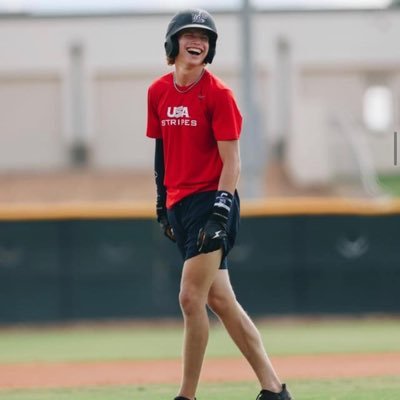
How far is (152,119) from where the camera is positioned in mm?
7598

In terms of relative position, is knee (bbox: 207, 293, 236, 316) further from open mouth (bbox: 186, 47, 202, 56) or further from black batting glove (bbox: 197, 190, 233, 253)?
open mouth (bbox: 186, 47, 202, 56)

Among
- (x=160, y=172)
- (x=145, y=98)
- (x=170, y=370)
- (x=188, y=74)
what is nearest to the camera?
(x=188, y=74)

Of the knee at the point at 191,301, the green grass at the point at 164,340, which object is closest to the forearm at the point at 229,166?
the knee at the point at 191,301

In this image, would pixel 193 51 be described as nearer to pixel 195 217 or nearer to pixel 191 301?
pixel 195 217

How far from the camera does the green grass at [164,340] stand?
1304 centimetres

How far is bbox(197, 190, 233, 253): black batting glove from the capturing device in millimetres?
7227

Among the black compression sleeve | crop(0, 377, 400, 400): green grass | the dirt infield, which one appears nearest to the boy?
the black compression sleeve

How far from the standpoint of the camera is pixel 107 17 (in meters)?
41.4

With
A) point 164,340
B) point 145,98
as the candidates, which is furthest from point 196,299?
point 145,98

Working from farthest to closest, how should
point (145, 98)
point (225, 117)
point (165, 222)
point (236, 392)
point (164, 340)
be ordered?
point (145, 98), point (164, 340), point (236, 392), point (165, 222), point (225, 117)

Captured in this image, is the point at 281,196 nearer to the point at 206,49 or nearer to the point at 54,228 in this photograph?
the point at 54,228

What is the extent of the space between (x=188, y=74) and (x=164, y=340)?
7.83 meters

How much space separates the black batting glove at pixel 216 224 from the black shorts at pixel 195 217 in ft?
0.29

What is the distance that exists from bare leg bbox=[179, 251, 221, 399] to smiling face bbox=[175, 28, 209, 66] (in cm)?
104
